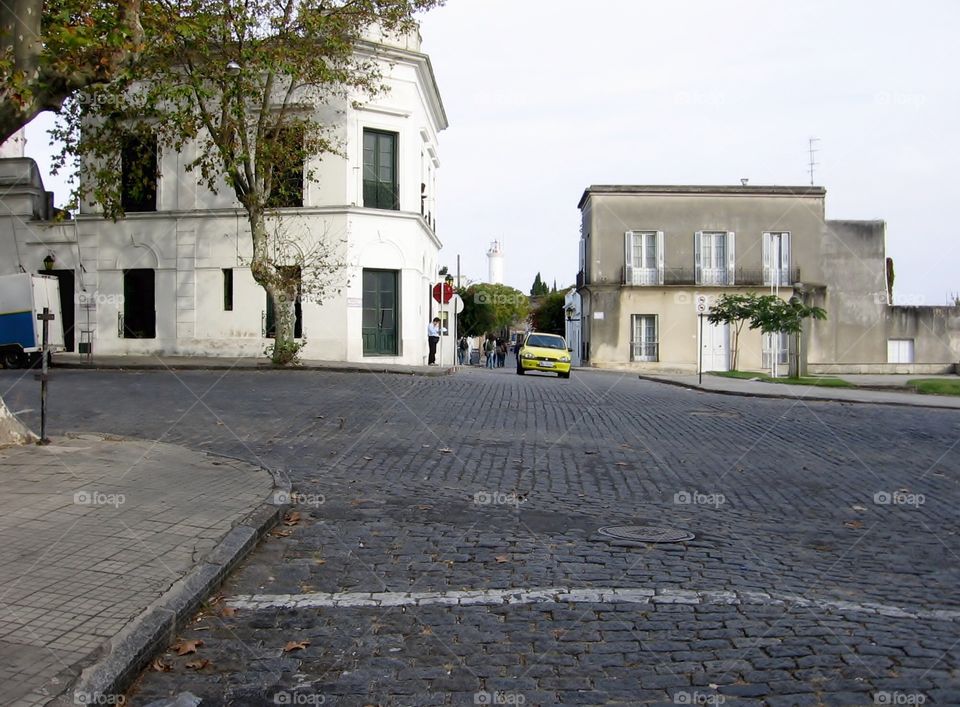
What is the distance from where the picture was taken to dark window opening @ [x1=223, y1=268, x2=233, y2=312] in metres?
29.8

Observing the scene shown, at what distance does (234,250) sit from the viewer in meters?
29.6

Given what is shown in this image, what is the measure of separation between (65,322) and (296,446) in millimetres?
23222

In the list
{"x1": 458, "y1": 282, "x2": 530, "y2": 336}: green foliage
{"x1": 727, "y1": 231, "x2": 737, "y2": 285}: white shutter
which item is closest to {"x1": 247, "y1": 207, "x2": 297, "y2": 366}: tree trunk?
{"x1": 727, "y1": 231, "x2": 737, "y2": 285}: white shutter

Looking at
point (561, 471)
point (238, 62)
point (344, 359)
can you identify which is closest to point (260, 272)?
point (238, 62)

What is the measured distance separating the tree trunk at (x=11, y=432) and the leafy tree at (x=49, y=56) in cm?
291

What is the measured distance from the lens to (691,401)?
19.5 m

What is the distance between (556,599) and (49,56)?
8.01m

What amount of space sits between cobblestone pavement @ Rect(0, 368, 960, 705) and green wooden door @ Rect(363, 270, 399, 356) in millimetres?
16151

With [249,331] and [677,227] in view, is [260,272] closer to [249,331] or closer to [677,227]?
[249,331]

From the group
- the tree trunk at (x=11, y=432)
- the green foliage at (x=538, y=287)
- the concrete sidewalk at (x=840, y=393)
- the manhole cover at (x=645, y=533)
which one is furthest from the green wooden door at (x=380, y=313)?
the green foliage at (x=538, y=287)

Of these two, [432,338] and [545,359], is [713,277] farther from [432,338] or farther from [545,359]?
[432,338]

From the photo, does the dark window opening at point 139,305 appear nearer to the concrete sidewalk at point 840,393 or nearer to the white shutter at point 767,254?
the concrete sidewalk at point 840,393

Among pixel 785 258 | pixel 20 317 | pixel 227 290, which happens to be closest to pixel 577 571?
pixel 20 317

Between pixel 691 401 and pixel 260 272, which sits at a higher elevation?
pixel 260 272
